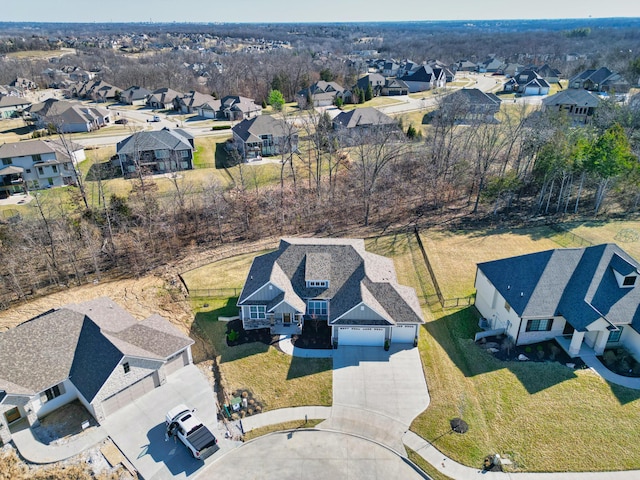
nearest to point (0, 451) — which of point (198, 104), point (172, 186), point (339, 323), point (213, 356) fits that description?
point (213, 356)

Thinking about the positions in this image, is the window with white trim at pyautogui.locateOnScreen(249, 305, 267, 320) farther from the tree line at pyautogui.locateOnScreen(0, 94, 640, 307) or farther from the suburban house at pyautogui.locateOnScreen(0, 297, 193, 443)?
the tree line at pyautogui.locateOnScreen(0, 94, 640, 307)

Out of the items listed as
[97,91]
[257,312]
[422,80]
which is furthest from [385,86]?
[257,312]

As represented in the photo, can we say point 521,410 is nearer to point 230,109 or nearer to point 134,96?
point 230,109

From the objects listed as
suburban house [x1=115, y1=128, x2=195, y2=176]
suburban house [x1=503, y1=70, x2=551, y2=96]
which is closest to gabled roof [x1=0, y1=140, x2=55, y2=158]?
suburban house [x1=115, y1=128, x2=195, y2=176]

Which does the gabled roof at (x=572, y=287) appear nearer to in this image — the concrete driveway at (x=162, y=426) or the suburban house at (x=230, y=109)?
the concrete driveway at (x=162, y=426)

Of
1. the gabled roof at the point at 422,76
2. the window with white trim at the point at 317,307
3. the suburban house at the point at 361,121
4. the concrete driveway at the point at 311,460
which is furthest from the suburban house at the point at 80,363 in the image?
the gabled roof at the point at 422,76
